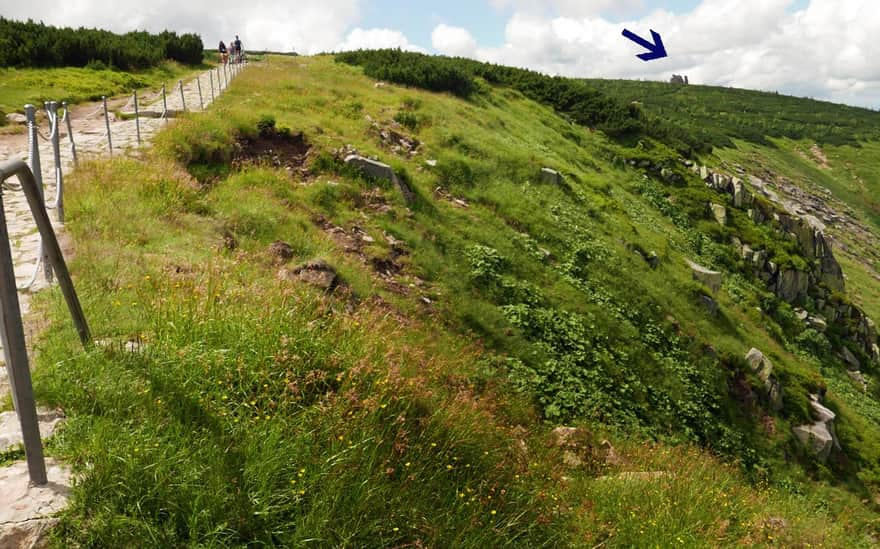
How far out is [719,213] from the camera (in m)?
26.6

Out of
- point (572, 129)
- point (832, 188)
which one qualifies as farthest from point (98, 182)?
point (832, 188)

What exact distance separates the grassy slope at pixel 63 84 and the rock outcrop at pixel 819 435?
24.1 m

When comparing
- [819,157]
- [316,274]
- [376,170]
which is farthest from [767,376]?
[819,157]

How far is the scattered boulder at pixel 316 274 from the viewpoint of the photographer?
27.8ft

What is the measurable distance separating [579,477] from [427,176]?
39.0ft

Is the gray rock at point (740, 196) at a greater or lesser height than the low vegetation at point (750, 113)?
lesser

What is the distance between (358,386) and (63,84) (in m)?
23.1

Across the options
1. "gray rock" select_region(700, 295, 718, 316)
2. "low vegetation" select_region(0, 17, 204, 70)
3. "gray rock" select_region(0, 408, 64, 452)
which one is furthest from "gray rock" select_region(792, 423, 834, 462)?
"low vegetation" select_region(0, 17, 204, 70)

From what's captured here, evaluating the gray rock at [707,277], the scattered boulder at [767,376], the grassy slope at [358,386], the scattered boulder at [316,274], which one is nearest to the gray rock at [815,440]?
the scattered boulder at [767,376]

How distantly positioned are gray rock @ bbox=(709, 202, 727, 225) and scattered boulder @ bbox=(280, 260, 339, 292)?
75.2ft

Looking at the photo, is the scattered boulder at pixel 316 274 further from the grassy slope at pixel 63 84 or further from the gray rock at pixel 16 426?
the grassy slope at pixel 63 84

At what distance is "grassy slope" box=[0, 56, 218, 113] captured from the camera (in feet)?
60.4

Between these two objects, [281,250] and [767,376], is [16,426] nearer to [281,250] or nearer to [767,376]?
[281,250]

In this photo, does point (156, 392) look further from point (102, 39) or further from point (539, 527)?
point (102, 39)
